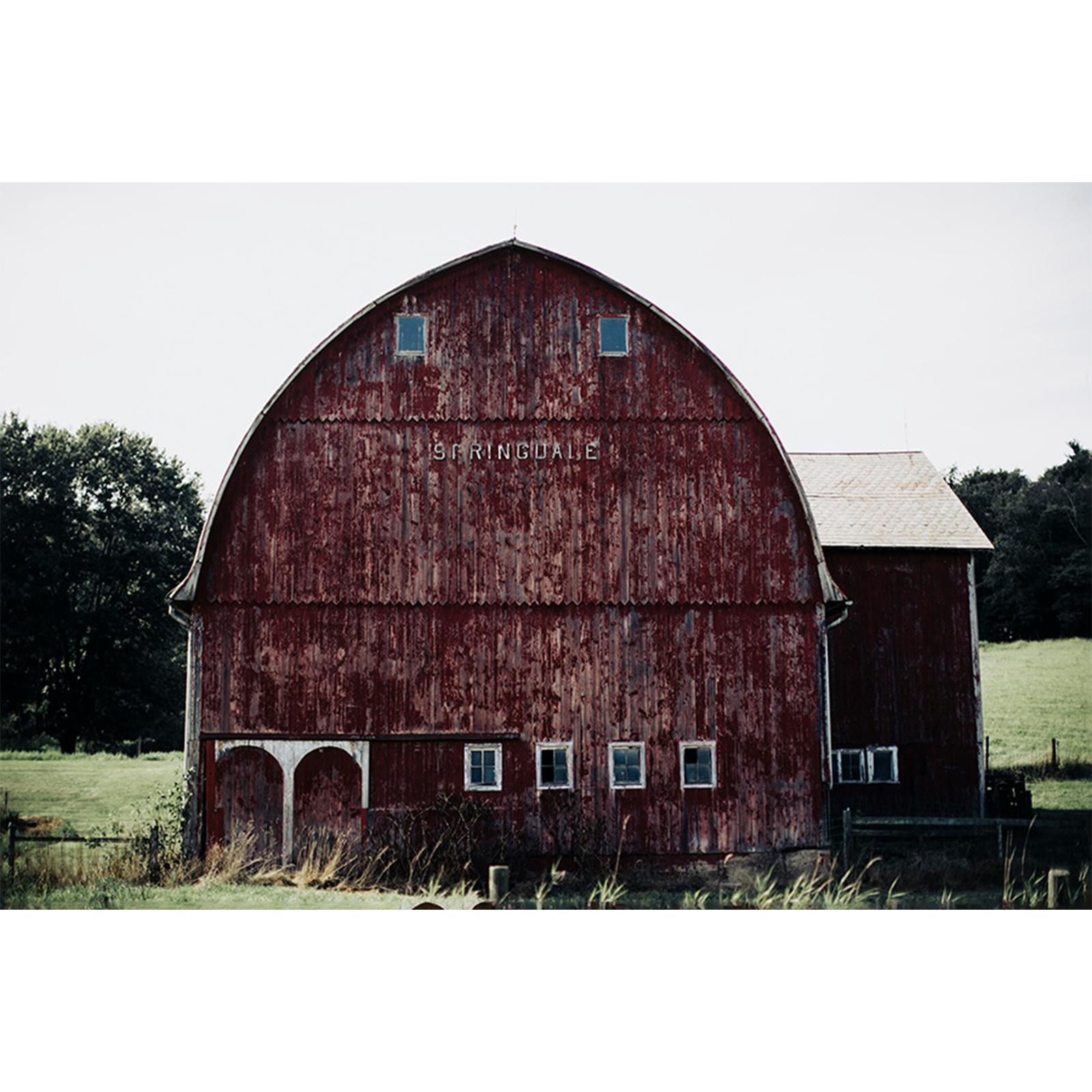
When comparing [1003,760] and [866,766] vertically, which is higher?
[866,766]

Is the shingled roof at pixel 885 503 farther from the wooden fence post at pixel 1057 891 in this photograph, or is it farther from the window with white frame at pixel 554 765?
the wooden fence post at pixel 1057 891

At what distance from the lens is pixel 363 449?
596 inches

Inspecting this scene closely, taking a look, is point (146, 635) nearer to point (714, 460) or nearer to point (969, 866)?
point (714, 460)

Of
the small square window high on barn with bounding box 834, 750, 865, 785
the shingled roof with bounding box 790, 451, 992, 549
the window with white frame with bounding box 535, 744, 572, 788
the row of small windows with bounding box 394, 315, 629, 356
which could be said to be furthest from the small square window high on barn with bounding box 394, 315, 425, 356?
the small square window high on barn with bounding box 834, 750, 865, 785

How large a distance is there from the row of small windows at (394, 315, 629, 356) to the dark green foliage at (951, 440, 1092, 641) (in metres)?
6.90

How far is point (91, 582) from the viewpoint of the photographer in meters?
29.4

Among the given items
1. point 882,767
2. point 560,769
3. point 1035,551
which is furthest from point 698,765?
point 1035,551

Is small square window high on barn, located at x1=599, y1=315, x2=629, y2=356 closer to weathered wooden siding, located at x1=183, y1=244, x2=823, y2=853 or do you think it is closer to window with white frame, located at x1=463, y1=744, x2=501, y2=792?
weathered wooden siding, located at x1=183, y1=244, x2=823, y2=853

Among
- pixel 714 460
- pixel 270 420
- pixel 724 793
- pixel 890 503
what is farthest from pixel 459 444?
pixel 890 503

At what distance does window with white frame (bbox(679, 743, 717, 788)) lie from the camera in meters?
14.9

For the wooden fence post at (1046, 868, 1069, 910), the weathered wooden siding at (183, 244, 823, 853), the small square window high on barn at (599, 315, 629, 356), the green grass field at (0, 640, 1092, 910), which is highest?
the small square window high on barn at (599, 315, 629, 356)

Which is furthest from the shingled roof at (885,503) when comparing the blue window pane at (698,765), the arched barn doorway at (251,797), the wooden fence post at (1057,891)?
the arched barn doorway at (251,797)

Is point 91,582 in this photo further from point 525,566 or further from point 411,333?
point 525,566

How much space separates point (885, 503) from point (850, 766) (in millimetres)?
4678
